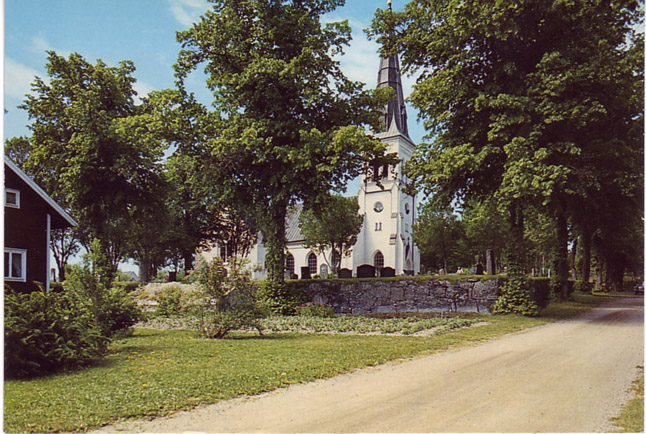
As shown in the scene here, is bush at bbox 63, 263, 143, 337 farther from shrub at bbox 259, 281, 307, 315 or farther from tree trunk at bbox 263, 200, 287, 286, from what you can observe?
tree trunk at bbox 263, 200, 287, 286

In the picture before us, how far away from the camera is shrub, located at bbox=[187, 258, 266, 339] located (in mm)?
12258

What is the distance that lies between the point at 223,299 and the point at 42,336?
5.08 meters

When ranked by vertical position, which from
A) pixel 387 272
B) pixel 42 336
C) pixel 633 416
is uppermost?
pixel 387 272

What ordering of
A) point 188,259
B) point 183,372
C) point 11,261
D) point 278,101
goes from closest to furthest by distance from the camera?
point 183,372 < point 11,261 < point 278,101 < point 188,259

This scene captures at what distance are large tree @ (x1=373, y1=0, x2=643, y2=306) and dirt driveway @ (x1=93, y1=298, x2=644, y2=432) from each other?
20.0 ft

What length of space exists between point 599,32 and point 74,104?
21276mm

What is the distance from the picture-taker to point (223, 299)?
12.5 metres

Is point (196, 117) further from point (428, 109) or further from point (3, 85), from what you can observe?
point (3, 85)

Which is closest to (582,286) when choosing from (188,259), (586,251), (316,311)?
(586,251)

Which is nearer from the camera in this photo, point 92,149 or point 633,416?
point 633,416

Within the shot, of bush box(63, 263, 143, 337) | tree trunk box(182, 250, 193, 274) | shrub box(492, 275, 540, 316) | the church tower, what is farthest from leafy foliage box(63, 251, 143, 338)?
the church tower

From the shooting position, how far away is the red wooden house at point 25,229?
8.34m

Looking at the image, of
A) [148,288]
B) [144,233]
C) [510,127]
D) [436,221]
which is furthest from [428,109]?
[436,221]

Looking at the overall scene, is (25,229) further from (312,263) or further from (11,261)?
(312,263)
